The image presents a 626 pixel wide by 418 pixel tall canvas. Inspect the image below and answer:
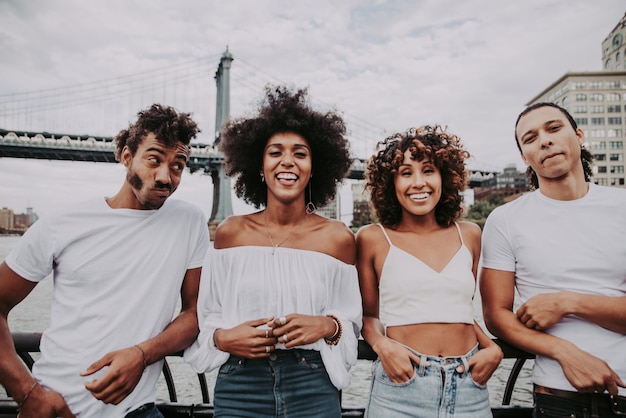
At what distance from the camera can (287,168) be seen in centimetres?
189

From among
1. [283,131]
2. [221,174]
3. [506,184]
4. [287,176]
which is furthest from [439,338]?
[506,184]

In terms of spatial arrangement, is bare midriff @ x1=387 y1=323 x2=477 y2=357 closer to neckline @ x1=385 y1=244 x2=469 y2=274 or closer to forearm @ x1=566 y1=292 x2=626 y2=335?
neckline @ x1=385 y1=244 x2=469 y2=274

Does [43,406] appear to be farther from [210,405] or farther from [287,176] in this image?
[287,176]

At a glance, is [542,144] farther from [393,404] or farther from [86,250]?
[86,250]

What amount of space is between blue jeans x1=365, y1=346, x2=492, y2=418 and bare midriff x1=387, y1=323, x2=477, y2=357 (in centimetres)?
4

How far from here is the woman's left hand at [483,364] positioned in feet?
5.20

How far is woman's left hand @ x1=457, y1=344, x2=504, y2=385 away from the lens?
1.58 metres

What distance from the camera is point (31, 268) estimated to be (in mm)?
1643

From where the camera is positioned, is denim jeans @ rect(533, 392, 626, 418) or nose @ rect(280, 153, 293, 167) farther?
nose @ rect(280, 153, 293, 167)

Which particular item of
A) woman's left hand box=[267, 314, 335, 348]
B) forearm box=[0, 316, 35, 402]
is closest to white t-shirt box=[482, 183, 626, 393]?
woman's left hand box=[267, 314, 335, 348]

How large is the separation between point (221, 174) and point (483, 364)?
2825 cm

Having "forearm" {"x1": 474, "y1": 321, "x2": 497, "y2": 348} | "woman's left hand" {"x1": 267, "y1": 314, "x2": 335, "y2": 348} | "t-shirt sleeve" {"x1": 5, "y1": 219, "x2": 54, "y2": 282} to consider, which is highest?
"t-shirt sleeve" {"x1": 5, "y1": 219, "x2": 54, "y2": 282}

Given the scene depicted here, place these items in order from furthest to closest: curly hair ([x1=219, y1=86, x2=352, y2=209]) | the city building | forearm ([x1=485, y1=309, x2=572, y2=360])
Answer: the city building, curly hair ([x1=219, y1=86, x2=352, y2=209]), forearm ([x1=485, y1=309, x2=572, y2=360])

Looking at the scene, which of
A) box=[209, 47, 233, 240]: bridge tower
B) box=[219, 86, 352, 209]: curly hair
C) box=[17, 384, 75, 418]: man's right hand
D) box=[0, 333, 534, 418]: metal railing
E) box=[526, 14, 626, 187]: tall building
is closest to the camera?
box=[17, 384, 75, 418]: man's right hand
